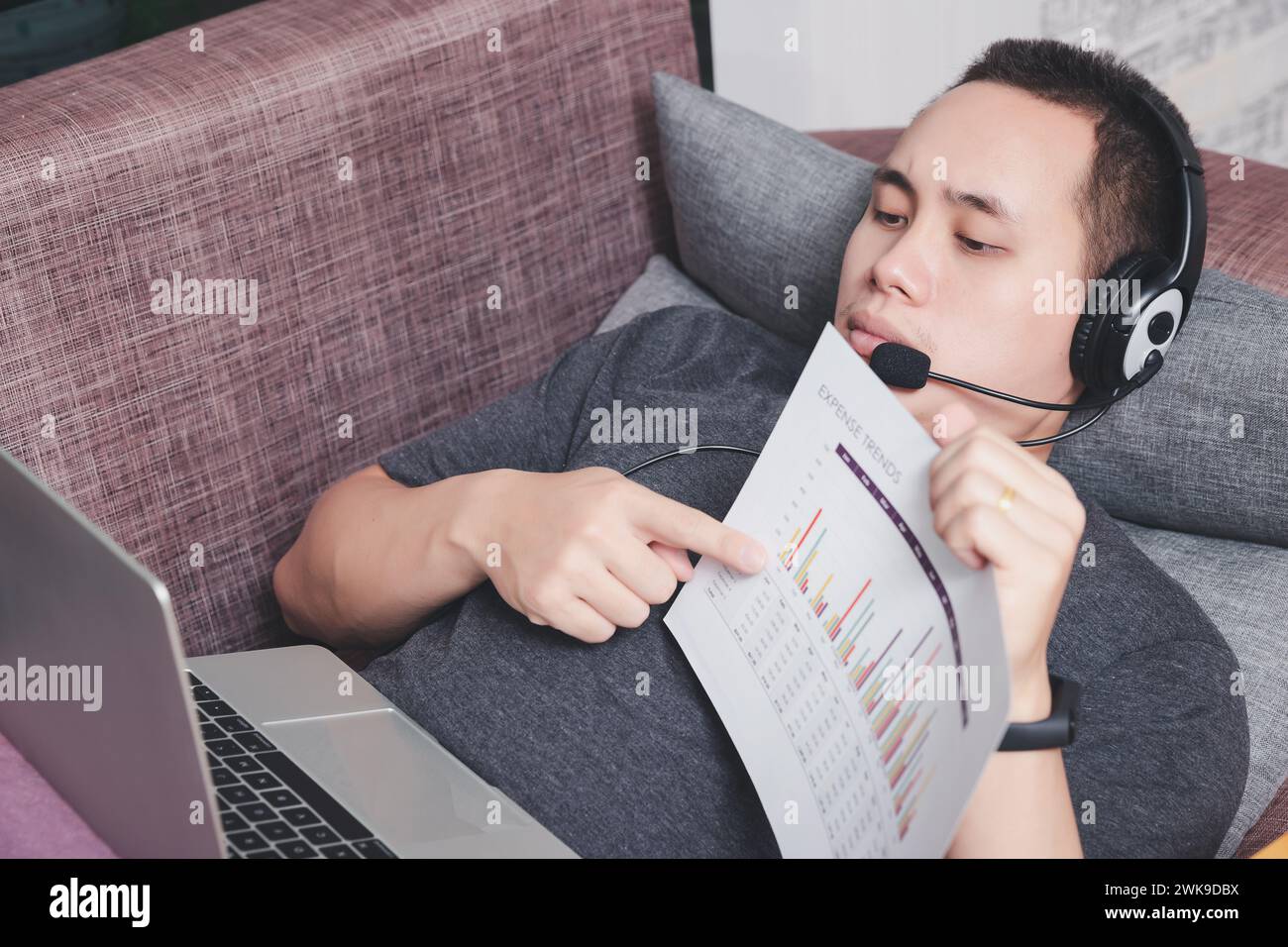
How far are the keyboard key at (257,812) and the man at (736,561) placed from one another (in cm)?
17

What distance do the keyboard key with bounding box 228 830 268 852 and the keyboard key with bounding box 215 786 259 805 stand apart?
4 cm

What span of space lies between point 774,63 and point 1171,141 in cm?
100

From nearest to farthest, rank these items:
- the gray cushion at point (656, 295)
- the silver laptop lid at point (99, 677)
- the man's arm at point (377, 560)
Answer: the silver laptop lid at point (99, 677)
the man's arm at point (377, 560)
the gray cushion at point (656, 295)

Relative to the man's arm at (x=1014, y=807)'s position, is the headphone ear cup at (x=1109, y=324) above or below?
above

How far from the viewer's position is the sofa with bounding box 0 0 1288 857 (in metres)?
1.09

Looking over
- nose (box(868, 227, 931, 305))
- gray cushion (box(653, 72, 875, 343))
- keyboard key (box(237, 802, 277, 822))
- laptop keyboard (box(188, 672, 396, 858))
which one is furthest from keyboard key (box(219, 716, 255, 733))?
gray cushion (box(653, 72, 875, 343))

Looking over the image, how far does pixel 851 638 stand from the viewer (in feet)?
2.47

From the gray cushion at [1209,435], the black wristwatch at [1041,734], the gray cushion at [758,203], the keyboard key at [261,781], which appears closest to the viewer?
the black wristwatch at [1041,734]

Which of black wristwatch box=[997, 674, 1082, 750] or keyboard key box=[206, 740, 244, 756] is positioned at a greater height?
black wristwatch box=[997, 674, 1082, 750]

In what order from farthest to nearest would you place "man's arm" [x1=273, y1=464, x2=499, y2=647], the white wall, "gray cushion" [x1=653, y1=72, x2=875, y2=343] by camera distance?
1. the white wall
2. "gray cushion" [x1=653, y1=72, x2=875, y2=343]
3. "man's arm" [x1=273, y1=464, x2=499, y2=647]

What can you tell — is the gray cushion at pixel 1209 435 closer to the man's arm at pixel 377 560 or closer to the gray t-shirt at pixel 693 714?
the gray t-shirt at pixel 693 714

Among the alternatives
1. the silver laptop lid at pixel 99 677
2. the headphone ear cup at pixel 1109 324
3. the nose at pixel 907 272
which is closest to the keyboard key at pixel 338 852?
the silver laptop lid at pixel 99 677

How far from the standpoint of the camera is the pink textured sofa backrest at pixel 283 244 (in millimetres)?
1093

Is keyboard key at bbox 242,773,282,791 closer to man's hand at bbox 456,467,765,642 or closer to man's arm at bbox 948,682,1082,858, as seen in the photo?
man's hand at bbox 456,467,765,642
